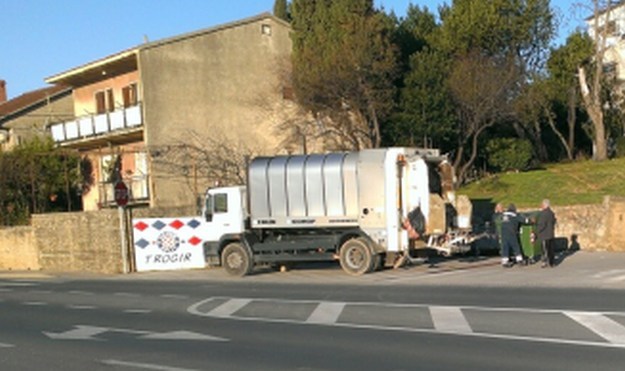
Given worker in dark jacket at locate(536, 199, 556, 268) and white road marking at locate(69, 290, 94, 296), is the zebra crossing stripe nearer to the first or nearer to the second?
white road marking at locate(69, 290, 94, 296)

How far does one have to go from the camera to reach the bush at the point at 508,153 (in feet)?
105

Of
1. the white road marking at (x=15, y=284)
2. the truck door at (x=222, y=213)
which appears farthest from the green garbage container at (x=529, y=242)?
the white road marking at (x=15, y=284)

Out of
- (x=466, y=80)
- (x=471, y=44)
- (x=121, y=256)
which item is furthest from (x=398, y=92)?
(x=121, y=256)

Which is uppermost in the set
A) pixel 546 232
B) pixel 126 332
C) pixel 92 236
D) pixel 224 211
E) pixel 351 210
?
pixel 224 211

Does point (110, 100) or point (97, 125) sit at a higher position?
point (110, 100)

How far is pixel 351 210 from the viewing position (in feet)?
62.7

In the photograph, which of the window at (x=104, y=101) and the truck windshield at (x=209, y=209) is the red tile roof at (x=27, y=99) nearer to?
the window at (x=104, y=101)

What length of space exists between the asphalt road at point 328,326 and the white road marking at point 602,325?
0.05 ft

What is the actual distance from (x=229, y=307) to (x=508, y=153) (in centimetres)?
2066

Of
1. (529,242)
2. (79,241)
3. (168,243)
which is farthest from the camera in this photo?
(79,241)

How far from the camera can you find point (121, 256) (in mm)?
26219

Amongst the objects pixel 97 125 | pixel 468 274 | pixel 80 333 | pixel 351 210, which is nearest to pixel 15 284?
pixel 351 210

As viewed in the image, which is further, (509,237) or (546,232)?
(509,237)

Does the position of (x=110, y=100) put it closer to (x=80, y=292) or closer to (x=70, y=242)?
(x=70, y=242)
